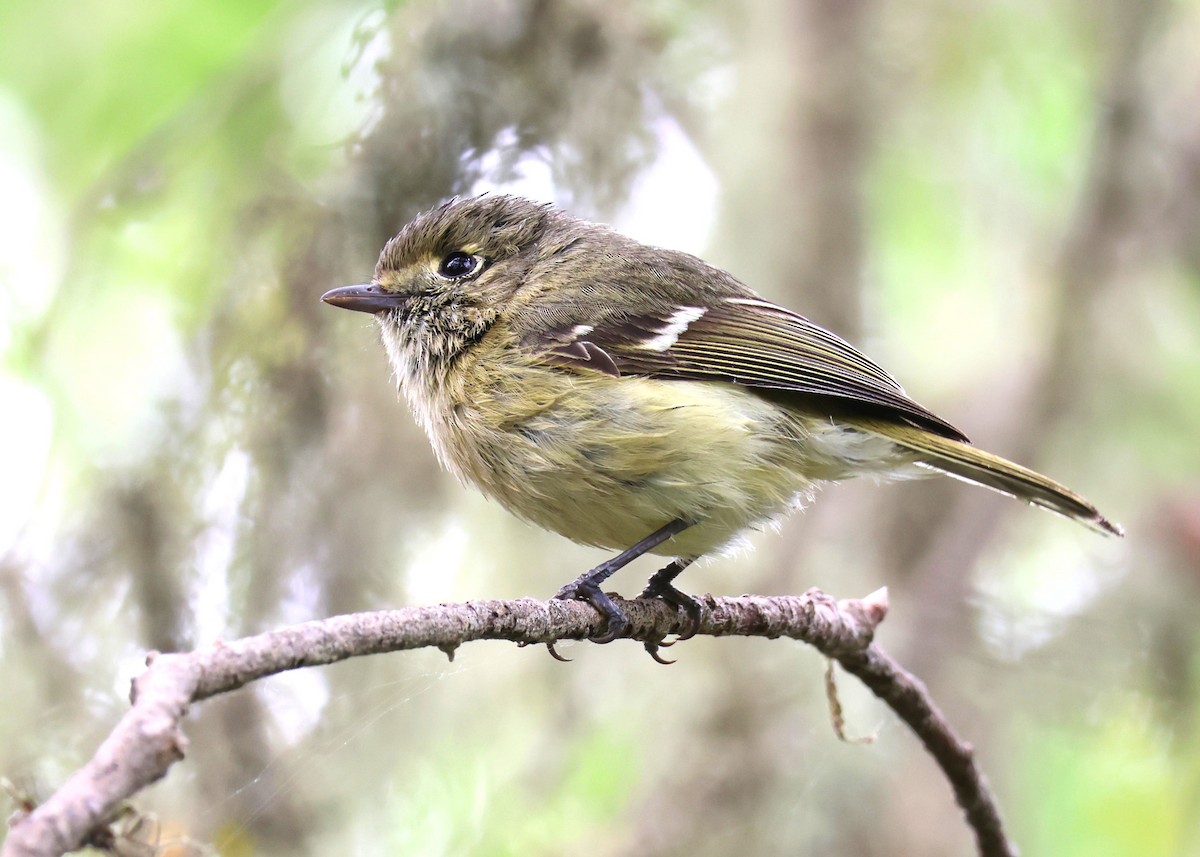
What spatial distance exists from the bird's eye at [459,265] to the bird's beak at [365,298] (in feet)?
0.54

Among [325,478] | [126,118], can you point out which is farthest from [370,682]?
[126,118]

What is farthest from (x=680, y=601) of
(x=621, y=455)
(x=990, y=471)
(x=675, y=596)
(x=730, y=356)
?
(x=990, y=471)

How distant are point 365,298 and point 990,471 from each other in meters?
1.82

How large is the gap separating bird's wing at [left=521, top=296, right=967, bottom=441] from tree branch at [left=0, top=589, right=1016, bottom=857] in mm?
691

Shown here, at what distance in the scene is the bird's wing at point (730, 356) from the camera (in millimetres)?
3207

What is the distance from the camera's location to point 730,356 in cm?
330

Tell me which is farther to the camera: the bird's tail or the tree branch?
the bird's tail

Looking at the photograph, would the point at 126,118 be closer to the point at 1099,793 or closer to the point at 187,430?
the point at 187,430

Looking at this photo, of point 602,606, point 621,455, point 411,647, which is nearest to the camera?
point 411,647

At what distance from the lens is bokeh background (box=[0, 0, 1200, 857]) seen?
355 centimetres

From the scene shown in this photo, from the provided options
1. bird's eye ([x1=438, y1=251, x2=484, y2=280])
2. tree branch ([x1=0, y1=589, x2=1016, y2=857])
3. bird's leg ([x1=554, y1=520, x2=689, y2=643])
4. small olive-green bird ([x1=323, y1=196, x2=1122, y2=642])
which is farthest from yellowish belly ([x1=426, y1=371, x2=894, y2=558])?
bird's eye ([x1=438, y1=251, x2=484, y2=280])

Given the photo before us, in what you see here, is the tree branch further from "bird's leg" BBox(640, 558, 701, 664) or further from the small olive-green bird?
the small olive-green bird

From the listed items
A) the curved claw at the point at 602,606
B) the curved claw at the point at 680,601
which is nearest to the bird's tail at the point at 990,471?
the curved claw at the point at 680,601

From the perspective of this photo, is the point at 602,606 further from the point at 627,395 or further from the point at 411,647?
the point at 411,647
